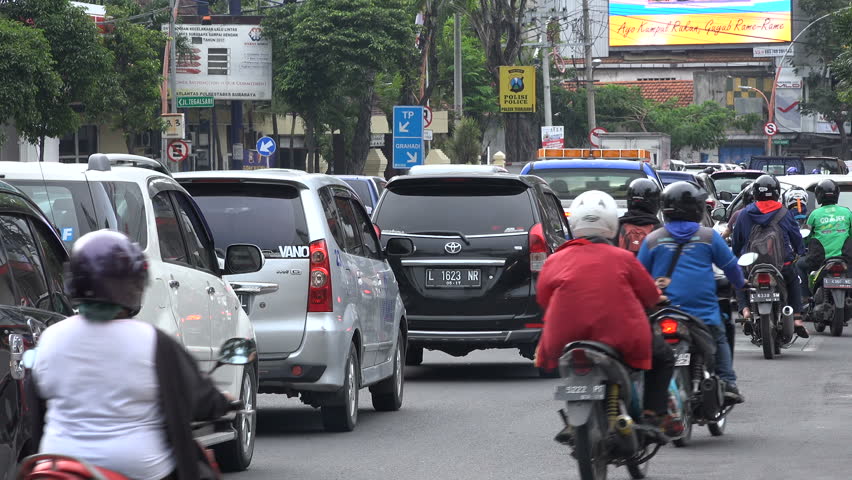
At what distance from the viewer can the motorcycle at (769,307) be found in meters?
15.1

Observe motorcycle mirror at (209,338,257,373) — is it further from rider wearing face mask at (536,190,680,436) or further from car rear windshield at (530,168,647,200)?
car rear windshield at (530,168,647,200)

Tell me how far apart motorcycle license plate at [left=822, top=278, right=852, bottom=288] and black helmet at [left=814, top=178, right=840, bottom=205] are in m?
0.92

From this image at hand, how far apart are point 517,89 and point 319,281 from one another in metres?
33.7

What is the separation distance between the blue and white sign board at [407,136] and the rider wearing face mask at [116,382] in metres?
29.0

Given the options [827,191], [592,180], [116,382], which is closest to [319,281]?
[116,382]

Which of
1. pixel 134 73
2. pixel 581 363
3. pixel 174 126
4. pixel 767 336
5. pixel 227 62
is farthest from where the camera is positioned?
pixel 227 62

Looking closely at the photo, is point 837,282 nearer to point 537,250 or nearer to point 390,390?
point 537,250

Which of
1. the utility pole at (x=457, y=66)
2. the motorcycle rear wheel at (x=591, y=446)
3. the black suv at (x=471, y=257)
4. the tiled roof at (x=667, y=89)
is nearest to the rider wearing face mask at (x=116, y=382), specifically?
the motorcycle rear wheel at (x=591, y=446)

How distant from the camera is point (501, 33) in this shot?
4166 centimetres

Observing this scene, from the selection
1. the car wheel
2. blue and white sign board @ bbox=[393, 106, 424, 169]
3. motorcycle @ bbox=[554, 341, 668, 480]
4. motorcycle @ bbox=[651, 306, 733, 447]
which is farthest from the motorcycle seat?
blue and white sign board @ bbox=[393, 106, 424, 169]

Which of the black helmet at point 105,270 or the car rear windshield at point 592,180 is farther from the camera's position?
the car rear windshield at point 592,180

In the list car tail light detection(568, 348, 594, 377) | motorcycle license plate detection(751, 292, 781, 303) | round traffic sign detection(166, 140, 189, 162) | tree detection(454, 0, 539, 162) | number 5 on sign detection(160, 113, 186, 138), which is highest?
tree detection(454, 0, 539, 162)

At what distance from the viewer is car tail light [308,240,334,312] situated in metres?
9.98

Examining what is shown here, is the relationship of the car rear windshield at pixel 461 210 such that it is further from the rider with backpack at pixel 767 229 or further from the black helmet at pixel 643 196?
the rider with backpack at pixel 767 229
